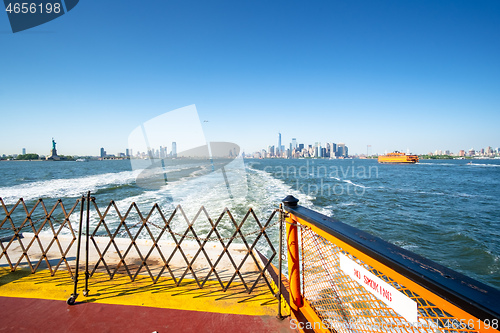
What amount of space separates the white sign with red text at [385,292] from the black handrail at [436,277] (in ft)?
0.69

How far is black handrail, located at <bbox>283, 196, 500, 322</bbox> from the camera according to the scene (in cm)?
128

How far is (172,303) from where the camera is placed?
13.3 feet

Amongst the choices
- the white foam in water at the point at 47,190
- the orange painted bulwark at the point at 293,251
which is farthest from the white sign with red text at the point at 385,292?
the white foam in water at the point at 47,190

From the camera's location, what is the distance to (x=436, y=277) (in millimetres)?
1505

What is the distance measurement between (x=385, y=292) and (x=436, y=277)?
47 cm

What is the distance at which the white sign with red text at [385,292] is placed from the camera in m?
1.71

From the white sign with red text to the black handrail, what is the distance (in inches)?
8.3

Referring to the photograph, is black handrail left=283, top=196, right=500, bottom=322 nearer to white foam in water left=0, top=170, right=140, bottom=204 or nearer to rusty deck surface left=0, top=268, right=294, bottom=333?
rusty deck surface left=0, top=268, right=294, bottom=333

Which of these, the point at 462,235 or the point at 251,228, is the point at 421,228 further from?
the point at 251,228

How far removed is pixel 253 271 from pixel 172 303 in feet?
5.69

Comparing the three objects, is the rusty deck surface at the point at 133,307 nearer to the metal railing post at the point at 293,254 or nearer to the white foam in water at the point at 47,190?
the metal railing post at the point at 293,254

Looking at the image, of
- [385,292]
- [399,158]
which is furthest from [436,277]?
[399,158]

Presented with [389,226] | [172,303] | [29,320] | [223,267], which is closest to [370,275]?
[172,303]

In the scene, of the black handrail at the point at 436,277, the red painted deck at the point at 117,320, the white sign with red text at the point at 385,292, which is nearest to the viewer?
the black handrail at the point at 436,277
